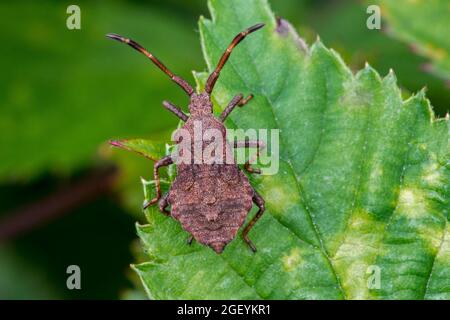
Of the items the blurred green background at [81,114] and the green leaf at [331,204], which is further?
the blurred green background at [81,114]

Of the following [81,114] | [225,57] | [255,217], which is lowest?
[255,217]

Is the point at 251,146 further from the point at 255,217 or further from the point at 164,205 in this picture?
the point at 164,205

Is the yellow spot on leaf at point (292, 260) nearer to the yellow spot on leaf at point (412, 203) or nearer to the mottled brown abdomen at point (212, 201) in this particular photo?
the mottled brown abdomen at point (212, 201)

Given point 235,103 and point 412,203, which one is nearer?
point 412,203

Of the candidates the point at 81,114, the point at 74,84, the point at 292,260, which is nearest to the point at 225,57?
the point at 292,260

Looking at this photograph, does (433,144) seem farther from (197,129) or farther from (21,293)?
(21,293)

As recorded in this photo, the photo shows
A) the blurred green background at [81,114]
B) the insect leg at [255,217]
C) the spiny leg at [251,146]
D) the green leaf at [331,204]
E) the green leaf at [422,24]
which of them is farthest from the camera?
the blurred green background at [81,114]

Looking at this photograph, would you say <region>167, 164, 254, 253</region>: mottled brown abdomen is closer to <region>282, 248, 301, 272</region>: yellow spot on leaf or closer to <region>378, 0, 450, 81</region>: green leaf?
<region>282, 248, 301, 272</region>: yellow spot on leaf

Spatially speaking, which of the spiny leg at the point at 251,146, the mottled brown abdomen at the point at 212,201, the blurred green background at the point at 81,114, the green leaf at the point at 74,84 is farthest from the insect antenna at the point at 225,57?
the green leaf at the point at 74,84
